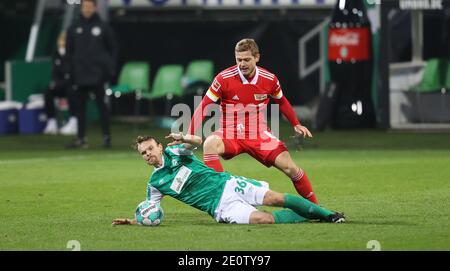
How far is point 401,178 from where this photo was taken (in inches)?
639

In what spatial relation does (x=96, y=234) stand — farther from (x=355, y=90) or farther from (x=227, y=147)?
(x=355, y=90)

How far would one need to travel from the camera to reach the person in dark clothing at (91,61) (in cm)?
2111

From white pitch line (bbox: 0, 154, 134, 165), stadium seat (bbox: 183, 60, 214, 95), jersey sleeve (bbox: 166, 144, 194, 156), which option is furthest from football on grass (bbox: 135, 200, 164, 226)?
stadium seat (bbox: 183, 60, 214, 95)

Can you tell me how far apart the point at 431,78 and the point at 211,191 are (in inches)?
522

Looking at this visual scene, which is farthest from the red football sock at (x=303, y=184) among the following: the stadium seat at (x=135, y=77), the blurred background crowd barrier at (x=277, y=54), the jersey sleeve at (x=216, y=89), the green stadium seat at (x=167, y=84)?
the stadium seat at (x=135, y=77)

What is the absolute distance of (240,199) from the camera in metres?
11.8

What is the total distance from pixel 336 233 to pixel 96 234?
6.55ft

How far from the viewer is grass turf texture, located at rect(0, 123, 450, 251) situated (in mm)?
10891

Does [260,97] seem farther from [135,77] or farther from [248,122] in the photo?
[135,77]

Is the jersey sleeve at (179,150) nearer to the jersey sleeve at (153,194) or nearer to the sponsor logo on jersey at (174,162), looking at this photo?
the sponsor logo on jersey at (174,162)

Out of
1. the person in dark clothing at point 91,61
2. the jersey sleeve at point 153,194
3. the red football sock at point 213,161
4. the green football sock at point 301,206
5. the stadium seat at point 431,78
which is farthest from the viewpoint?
the stadium seat at point 431,78

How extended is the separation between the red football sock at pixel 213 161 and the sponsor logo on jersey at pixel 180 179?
836 millimetres

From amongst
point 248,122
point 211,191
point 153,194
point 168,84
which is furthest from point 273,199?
point 168,84

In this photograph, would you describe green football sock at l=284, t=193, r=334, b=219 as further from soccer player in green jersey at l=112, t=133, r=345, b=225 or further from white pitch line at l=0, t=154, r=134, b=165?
white pitch line at l=0, t=154, r=134, b=165
